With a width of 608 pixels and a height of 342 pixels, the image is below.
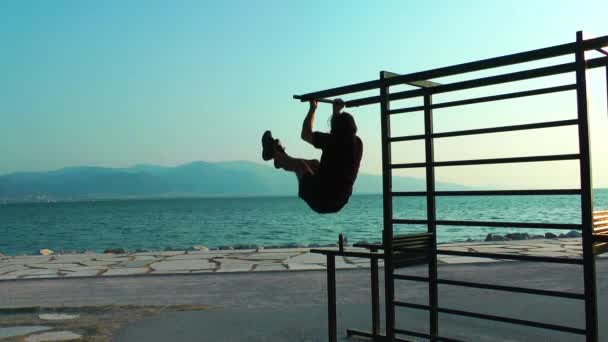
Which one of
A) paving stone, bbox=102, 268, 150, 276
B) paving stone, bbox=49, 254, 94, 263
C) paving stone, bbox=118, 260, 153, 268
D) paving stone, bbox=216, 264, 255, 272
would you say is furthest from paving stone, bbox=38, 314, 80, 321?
paving stone, bbox=49, 254, 94, 263

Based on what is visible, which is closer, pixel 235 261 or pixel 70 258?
pixel 235 261

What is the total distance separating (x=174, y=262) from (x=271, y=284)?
15.0 ft

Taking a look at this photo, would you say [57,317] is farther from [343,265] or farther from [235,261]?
[235,261]

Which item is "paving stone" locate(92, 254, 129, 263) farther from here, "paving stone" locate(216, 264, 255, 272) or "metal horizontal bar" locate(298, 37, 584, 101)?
"metal horizontal bar" locate(298, 37, 584, 101)

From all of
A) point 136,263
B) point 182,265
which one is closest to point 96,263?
→ point 136,263

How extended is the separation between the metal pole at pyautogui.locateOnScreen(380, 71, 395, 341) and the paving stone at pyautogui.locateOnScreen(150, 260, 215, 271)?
311 inches

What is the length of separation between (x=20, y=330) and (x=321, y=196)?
4.64m

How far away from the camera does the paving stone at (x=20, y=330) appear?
680 cm

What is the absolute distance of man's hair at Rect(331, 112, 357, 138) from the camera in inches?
179

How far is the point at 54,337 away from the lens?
21.7ft

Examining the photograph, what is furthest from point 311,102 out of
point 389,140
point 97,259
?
point 97,259

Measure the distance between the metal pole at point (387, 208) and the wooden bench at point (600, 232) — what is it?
166 cm

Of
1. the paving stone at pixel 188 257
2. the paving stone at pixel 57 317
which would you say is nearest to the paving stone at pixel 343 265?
the paving stone at pixel 188 257

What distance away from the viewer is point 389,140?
5.26 m
